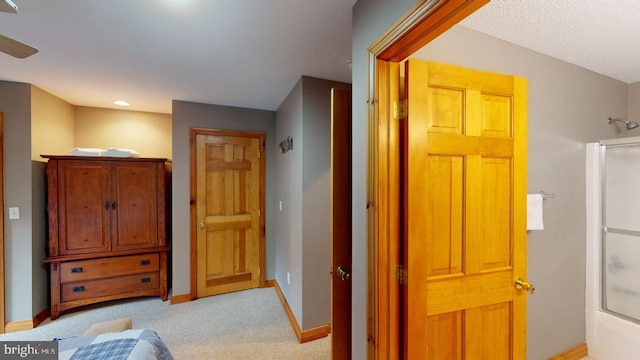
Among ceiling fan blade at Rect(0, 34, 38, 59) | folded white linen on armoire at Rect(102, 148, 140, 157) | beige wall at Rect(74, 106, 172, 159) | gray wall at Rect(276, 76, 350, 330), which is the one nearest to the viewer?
ceiling fan blade at Rect(0, 34, 38, 59)

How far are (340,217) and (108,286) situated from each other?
290 centimetres

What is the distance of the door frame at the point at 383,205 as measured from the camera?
1.07 metres

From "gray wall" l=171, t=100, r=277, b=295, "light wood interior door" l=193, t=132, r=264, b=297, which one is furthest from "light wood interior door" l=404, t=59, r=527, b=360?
"gray wall" l=171, t=100, r=277, b=295

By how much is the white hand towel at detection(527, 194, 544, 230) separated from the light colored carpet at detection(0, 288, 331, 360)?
1839 millimetres

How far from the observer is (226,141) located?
3.14 metres

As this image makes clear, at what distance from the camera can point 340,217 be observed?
1512mm

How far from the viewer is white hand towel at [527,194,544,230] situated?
1.61 m

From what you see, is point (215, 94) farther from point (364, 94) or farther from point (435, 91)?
point (435, 91)

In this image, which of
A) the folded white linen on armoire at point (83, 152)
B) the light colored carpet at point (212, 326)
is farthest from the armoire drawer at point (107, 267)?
the folded white linen on armoire at point (83, 152)

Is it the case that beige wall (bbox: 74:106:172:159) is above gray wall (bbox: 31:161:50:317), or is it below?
above

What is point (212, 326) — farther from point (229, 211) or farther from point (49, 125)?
point (49, 125)

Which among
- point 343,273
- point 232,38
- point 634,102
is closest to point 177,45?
point 232,38

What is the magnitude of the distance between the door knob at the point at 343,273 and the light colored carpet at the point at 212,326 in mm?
1049

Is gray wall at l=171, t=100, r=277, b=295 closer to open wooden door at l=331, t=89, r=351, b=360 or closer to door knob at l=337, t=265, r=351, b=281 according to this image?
open wooden door at l=331, t=89, r=351, b=360
